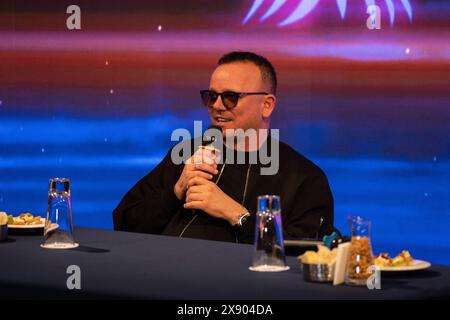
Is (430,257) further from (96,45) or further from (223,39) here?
(96,45)

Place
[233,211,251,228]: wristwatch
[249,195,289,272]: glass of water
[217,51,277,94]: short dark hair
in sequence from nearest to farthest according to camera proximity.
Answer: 1. [249,195,289,272]: glass of water
2. [233,211,251,228]: wristwatch
3. [217,51,277,94]: short dark hair

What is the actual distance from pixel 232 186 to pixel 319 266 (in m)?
1.40

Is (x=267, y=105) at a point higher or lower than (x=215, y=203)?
higher

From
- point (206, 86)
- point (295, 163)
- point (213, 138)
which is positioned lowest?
point (295, 163)

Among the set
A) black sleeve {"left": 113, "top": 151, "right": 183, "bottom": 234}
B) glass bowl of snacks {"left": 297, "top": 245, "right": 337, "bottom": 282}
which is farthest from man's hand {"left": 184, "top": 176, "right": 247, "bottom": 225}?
glass bowl of snacks {"left": 297, "top": 245, "right": 337, "bottom": 282}

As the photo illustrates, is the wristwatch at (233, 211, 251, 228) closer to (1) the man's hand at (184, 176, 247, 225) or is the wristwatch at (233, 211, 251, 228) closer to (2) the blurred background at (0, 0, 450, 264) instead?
(1) the man's hand at (184, 176, 247, 225)

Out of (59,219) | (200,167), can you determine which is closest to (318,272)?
(59,219)

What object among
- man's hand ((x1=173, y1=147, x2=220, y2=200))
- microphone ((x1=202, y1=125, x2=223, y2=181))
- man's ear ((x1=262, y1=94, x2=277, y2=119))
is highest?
man's ear ((x1=262, y1=94, x2=277, y2=119))

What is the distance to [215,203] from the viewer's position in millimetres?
3156

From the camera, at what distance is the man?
3.19 m

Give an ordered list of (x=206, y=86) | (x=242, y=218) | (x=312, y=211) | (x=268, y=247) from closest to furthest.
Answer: (x=268, y=247) < (x=242, y=218) < (x=312, y=211) < (x=206, y=86)

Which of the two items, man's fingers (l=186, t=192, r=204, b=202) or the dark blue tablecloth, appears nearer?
the dark blue tablecloth

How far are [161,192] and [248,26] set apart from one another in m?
1.69

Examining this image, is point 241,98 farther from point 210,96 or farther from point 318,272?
point 318,272
